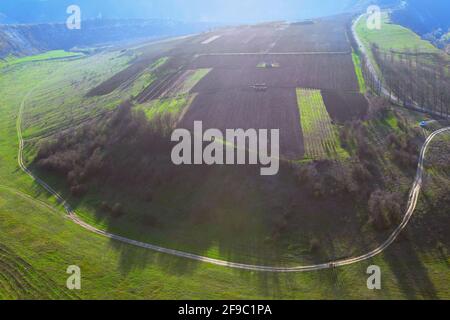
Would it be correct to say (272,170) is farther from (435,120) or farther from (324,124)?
(435,120)

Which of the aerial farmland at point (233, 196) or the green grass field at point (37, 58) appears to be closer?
the aerial farmland at point (233, 196)

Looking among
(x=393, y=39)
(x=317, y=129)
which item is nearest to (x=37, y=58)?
(x=393, y=39)

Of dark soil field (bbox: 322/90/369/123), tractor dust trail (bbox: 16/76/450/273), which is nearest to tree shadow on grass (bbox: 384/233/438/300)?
tractor dust trail (bbox: 16/76/450/273)

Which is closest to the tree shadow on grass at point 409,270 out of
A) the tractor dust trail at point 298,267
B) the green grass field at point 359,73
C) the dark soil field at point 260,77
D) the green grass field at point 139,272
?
the green grass field at point 139,272

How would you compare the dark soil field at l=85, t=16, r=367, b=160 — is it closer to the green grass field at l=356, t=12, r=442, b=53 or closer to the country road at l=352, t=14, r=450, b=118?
the country road at l=352, t=14, r=450, b=118

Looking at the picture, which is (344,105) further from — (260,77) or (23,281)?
(23,281)

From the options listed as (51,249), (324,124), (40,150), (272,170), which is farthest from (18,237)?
(324,124)

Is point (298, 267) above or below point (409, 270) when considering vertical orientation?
below

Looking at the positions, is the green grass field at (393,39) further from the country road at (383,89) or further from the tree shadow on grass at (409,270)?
the tree shadow on grass at (409,270)
